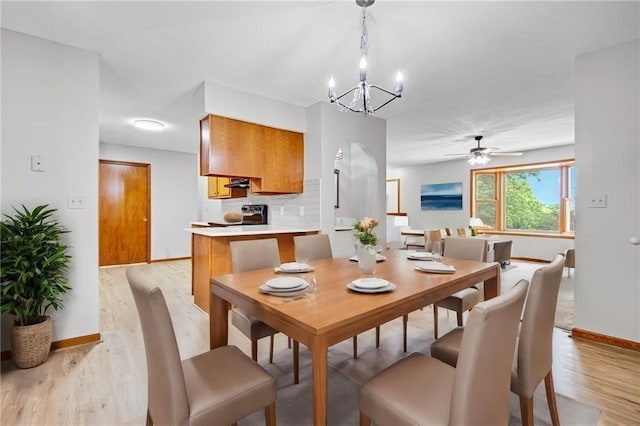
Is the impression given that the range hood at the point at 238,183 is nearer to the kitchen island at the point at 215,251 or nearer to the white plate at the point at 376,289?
the kitchen island at the point at 215,251

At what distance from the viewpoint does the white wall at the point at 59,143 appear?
228 centimetres

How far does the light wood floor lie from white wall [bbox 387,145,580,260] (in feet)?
14.4

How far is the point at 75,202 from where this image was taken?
251cm

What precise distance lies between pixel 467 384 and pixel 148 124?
16.7ft

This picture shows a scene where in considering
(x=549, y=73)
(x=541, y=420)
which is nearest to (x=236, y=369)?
(x=541, y=420)

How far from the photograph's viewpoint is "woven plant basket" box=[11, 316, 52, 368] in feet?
6.94

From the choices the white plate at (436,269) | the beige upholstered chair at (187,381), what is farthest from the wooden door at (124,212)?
the white plate at (436,269)

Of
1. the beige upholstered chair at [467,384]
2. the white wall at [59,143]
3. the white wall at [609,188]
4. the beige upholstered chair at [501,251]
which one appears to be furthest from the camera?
the beige upholstered chair at [501,251]

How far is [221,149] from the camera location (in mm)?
3336

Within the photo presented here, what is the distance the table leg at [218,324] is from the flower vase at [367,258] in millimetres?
814

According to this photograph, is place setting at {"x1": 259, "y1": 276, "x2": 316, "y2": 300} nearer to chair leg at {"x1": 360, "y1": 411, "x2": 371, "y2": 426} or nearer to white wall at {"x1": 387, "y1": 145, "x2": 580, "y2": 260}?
chair leg at {"x1": 360, "y1": 411, "x2": 371, "y2": 426}

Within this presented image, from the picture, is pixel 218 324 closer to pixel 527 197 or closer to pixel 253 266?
pixel 253 266

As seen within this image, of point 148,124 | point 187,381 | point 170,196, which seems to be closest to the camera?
point 187,381

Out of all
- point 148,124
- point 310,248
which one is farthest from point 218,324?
point 148,124
